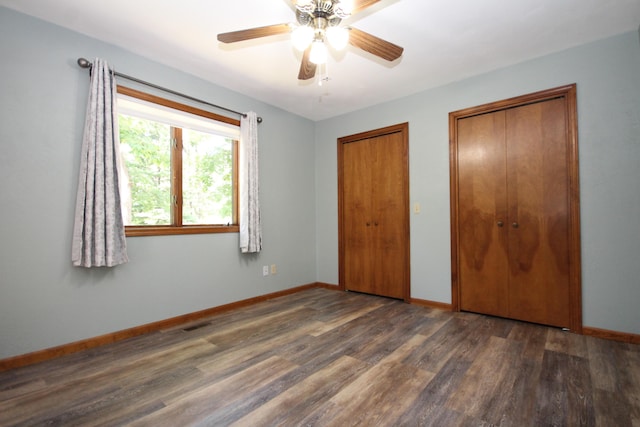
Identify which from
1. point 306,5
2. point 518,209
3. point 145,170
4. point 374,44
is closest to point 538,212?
point 518,209

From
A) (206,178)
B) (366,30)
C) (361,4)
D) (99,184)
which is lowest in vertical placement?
(99,184)

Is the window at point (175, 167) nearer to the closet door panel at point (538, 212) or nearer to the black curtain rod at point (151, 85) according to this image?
the black curtain rod at point (151, 85)

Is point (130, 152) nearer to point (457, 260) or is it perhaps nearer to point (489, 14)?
point (489, 14)

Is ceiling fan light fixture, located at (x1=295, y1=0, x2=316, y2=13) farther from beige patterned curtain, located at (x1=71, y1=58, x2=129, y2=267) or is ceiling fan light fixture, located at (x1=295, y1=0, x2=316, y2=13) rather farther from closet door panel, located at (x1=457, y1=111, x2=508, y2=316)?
closet door panel, located at (x1=457, y1=111, x2=508, y2=316)

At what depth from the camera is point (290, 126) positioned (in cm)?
417

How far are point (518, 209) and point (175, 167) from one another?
11.1 ft

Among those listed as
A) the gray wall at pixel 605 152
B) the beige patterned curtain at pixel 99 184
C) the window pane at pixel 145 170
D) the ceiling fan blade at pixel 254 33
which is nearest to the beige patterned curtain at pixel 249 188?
the window pane at pixel 145 170

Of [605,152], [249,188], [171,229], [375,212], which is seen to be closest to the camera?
[605,152]

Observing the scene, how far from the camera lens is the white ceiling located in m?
2.10

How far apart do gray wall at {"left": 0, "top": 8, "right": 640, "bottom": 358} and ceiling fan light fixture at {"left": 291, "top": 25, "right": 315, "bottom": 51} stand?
5.75 feet

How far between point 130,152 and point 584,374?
385 cm

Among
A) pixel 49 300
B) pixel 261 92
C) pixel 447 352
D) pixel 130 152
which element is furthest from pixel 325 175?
pixel 49 300

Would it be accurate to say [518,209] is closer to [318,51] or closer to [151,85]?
[318,51]

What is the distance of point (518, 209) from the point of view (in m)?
A: 2.91
